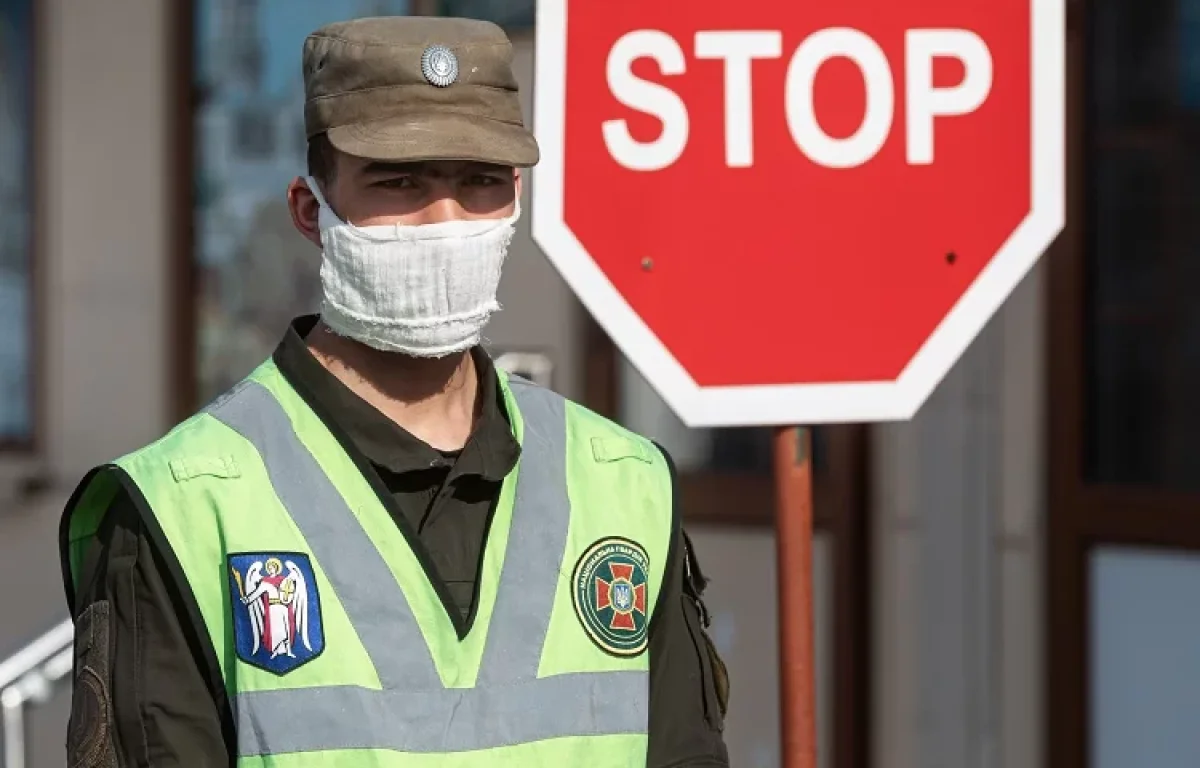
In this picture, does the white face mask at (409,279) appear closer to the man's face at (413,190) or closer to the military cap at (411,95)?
the man's face at (413,190)

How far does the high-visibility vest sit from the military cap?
33 centimetres

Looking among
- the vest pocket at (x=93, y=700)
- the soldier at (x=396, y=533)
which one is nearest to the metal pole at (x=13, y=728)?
the soldier at (x=396, y=533)

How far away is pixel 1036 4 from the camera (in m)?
2.48

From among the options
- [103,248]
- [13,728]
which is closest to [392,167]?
[13,728]

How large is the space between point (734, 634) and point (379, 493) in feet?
12.0

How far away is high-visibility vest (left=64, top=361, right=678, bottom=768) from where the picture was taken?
2.22 meters

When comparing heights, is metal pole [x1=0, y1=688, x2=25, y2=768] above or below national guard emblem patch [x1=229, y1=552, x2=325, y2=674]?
below

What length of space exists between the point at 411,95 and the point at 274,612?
24.1 inches

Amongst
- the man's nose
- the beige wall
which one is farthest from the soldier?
the beige wall

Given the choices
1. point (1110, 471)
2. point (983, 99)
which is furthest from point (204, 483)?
point (1110, 471)

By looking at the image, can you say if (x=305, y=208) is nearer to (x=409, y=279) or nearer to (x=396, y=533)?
(x=409, y=279)

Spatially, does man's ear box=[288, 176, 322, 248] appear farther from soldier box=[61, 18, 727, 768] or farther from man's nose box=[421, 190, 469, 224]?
man's nose box=[421, 190, 469, 224]

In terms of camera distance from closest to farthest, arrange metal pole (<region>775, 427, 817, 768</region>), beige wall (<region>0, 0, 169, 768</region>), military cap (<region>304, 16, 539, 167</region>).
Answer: military cap (<region>304, 16, 539, 167</region>)
metal pole (<region>775, 427, 817, 768</region>)
beige wall (<region>0, 0, 169, 768</region>)

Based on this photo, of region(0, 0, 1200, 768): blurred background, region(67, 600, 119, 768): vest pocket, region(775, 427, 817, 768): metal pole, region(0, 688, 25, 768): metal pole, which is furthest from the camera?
region(0, 0, 1200, 768): blurred background
